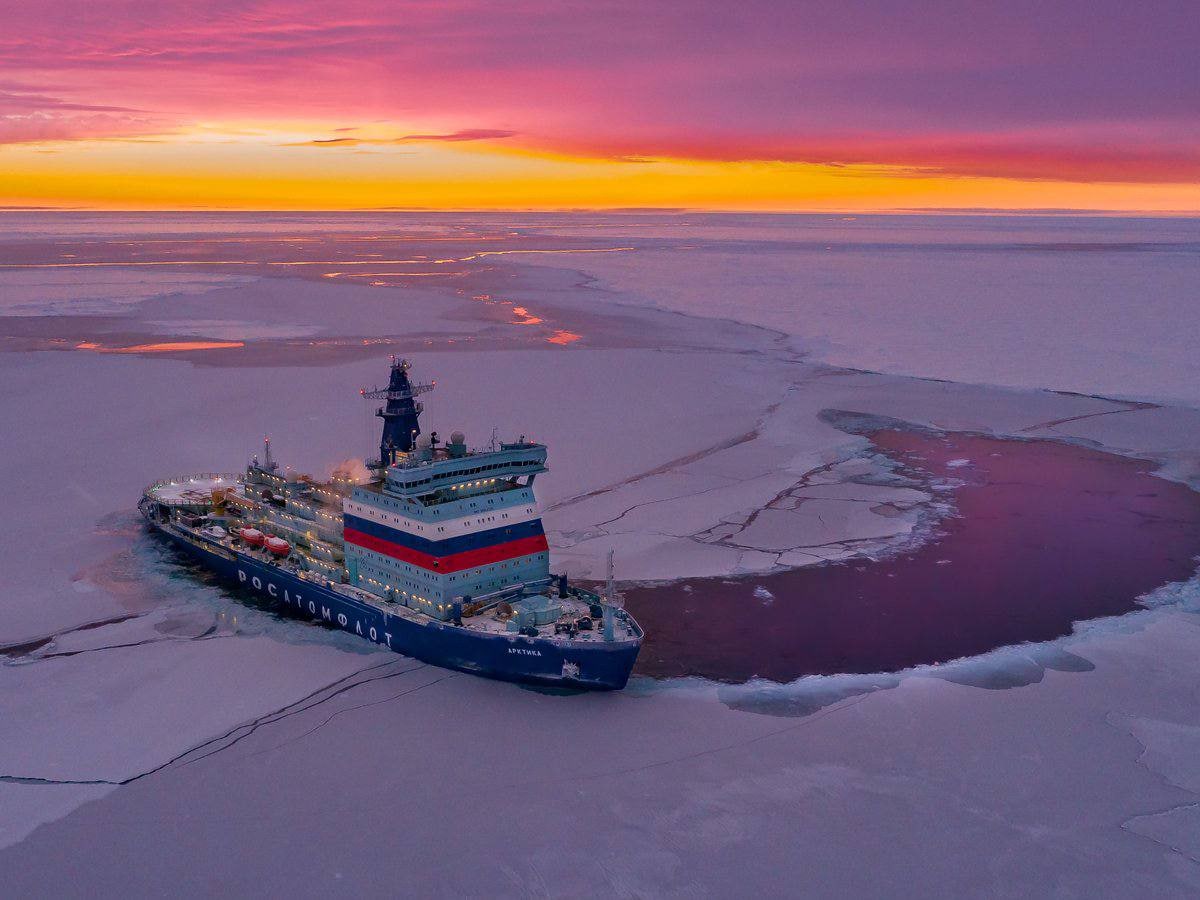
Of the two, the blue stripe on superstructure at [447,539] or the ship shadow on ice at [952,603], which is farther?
the blue stripe on superstructure at [447,539]

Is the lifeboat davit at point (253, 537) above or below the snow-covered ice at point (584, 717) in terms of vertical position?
above

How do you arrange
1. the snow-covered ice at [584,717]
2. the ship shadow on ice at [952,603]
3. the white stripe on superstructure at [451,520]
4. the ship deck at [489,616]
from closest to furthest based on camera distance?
the snow-covered ice at [584,717]
the ship deck at [489,616]
the ship shadow on ice at [952,603]
the white stripe on superstructure at [451,520]

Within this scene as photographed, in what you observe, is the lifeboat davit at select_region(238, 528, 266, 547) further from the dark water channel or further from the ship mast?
the dark water channel

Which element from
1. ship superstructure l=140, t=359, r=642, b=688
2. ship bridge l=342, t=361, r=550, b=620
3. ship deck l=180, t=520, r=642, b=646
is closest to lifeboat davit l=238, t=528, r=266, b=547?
Result: ship superstructure l=140, t=359, r=642, b=688

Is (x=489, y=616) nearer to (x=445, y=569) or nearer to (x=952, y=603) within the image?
(x=445, y=569)

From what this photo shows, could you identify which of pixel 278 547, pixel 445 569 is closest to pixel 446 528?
pixel 445 569

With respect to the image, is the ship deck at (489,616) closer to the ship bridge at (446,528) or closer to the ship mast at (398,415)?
the ship bridge at (446,528)

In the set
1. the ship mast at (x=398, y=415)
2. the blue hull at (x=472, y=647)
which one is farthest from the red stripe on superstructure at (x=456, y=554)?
the ship mast at (x=398, y=415)
